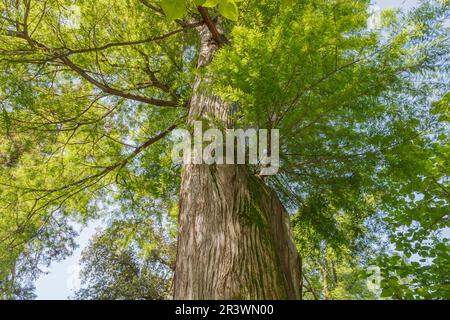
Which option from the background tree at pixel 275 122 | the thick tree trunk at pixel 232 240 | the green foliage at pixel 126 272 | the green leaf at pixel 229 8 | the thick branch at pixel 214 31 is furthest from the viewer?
the green foliage at pixel 126 272

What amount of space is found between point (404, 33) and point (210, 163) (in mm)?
1738

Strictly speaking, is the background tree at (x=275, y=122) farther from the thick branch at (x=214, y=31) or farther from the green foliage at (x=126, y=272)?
the green foliage at (x=126, y=272)

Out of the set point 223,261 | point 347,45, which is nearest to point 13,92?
point 223,261

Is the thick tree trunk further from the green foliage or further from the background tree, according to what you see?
the green foliage

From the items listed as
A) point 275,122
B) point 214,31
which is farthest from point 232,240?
point 214,31

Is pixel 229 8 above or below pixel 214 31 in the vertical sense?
below

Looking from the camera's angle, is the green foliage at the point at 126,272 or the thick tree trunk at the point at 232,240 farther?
the green foliage at the point at 126,272

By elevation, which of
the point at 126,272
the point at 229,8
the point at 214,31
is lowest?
the point at 126,272

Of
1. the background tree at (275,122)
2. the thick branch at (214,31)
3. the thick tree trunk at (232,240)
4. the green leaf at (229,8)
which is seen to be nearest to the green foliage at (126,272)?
the background tree at (275,122)

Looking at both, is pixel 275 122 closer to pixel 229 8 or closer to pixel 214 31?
pixel 229 8

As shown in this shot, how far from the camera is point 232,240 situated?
219 cm

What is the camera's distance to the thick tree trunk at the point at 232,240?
1.96m

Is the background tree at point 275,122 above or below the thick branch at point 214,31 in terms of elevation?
below

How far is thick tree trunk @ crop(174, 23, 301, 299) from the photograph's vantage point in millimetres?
1959
